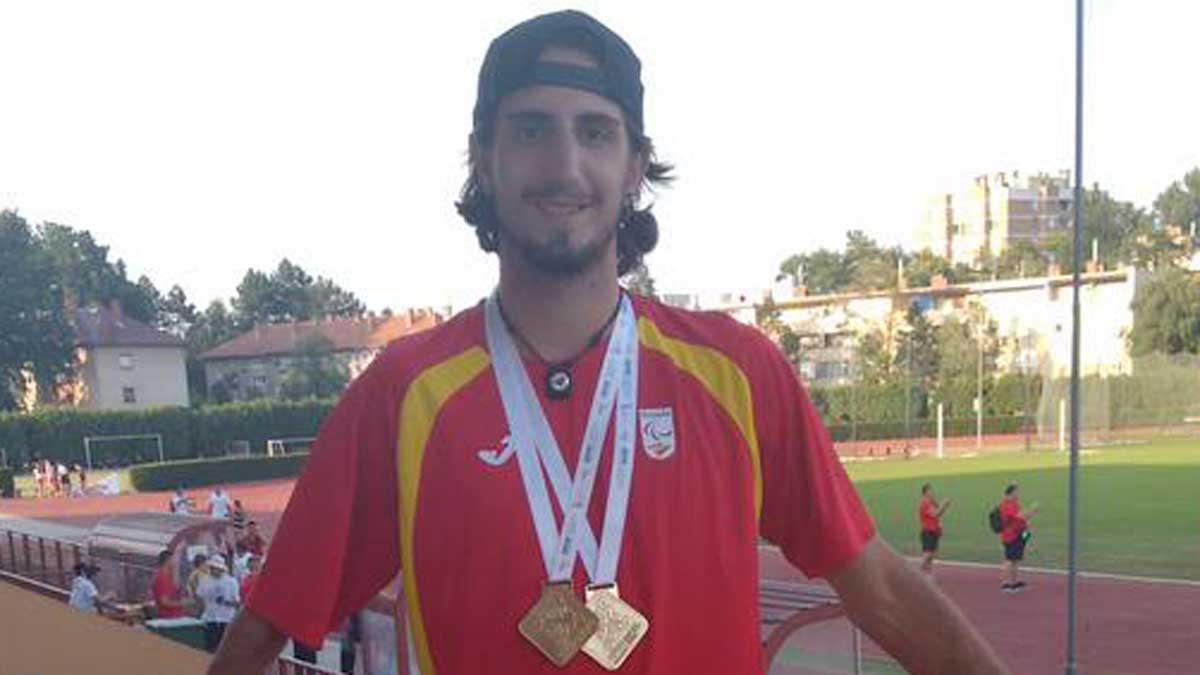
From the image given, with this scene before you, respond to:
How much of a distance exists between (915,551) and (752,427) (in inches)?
799

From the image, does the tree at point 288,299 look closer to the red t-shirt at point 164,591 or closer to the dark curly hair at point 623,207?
the red t-shirt at point 164,591

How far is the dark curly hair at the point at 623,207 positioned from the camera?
5.27 ft

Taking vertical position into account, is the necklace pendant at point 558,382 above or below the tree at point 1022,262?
below

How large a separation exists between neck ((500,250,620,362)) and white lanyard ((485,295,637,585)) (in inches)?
1.7

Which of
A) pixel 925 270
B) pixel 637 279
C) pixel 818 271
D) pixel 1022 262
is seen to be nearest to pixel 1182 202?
pixel 1022 262

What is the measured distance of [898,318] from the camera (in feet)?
205

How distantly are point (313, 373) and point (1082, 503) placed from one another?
49.8 metres

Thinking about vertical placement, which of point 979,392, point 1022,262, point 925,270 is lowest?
point 979,392

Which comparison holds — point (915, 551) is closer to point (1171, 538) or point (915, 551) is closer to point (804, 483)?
point (1171, 538)

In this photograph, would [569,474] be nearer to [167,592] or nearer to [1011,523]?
[167,592]

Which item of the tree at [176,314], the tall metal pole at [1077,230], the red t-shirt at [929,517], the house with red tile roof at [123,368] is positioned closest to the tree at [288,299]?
the tree at [176,314]

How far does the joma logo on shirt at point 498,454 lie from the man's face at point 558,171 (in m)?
0.26

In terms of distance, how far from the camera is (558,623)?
1.41 metres

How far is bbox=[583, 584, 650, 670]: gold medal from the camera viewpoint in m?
1.40
